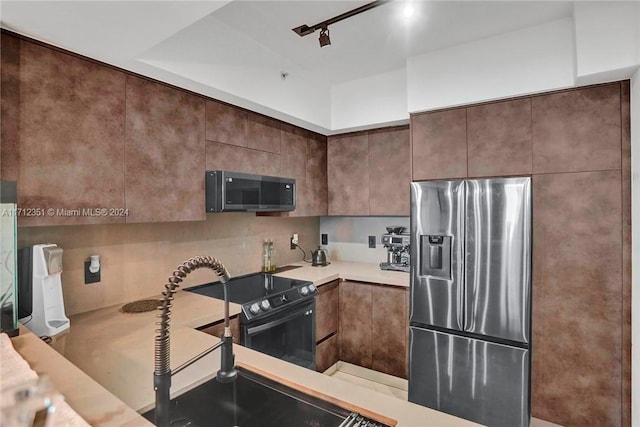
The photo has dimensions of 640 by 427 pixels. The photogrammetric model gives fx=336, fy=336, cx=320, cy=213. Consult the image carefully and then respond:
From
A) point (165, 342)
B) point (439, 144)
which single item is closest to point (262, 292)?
point (165, 342)

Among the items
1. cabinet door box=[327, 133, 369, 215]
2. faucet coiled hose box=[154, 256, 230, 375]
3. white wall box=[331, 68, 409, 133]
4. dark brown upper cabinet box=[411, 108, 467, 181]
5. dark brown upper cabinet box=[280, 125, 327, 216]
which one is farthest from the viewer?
cabinet door box=[327, 133, 369, 215]

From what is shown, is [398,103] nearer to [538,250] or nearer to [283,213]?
[283,213]

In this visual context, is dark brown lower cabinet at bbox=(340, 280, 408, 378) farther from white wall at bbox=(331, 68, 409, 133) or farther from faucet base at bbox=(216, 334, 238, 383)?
faucet base at bbox=(216, 334, 238, 383)

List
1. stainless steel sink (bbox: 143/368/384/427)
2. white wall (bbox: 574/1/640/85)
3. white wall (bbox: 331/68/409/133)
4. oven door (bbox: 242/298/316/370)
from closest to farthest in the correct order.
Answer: stainless steel sink (bbox: 143/368/384/427)
white wall (bbox: 574/1/640/85)
oven door (bbox: 242/298/316/370)
white wall (bbox: 331/68/409/133)

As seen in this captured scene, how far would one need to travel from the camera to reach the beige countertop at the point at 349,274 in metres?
2.75

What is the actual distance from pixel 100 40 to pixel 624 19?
260 cm

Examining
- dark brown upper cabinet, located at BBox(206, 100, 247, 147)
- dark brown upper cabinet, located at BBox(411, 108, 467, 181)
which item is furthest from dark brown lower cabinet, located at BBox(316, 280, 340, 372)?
dark brown upper cabinet, located at BBox(206, 100, 247, 147)

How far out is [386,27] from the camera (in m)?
2.13

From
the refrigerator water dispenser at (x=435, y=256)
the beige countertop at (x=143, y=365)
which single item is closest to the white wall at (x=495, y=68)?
the refrigerator water dispenser at (x=435, y=256)

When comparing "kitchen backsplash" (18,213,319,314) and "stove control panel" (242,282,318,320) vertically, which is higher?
"kitchen backsplash" (18,213,319,314)

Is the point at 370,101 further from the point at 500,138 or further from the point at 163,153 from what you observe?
the point at 163,153

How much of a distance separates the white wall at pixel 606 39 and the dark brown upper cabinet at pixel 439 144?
0.72 m

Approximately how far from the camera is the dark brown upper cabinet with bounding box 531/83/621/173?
6.50 ft

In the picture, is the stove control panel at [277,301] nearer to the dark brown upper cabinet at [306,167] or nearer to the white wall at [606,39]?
the dark brown upper cabinet at [306,167]
